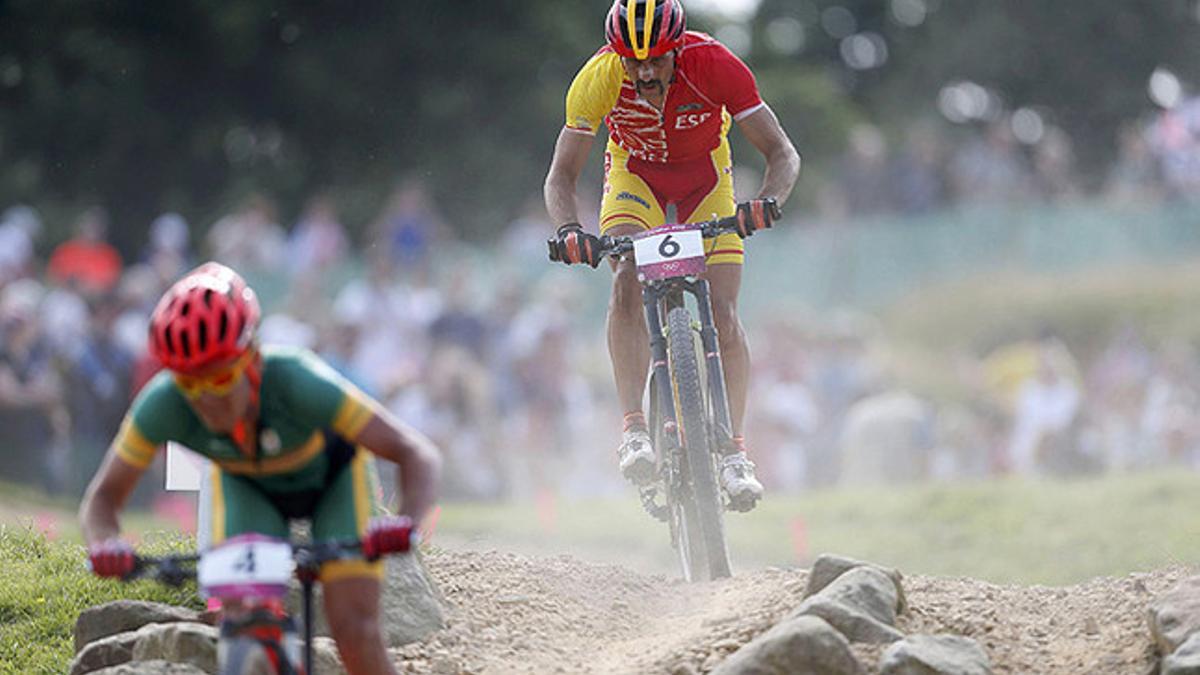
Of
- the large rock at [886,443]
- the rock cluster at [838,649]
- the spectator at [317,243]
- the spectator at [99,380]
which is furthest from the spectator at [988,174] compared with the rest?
the rock cluster at [838,649]

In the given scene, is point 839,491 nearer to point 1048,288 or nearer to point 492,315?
point 492,315

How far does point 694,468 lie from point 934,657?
96.0 inches

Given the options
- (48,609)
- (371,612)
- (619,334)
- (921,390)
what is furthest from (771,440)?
(371,612)

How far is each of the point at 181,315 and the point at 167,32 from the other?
1974 cm

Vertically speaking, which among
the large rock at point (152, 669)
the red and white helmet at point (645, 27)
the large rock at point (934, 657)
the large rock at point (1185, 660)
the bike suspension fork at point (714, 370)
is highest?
the red and white helmet at point (645, 27)

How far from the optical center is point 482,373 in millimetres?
19344

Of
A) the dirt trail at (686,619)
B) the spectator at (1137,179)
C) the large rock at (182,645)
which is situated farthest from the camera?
the spectator at (1137,179)

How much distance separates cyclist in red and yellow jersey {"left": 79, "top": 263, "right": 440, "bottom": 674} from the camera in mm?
6117

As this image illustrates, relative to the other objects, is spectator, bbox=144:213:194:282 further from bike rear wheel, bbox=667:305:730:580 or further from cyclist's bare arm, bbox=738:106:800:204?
bike rear wheel, bbox=667:305:730:580

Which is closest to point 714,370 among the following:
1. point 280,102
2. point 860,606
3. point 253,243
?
point 860,606

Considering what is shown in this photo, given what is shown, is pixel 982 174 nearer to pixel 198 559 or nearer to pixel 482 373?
pixel 482 373

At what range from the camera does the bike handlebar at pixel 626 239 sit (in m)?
9.23

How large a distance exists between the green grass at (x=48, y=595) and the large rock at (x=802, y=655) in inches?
109

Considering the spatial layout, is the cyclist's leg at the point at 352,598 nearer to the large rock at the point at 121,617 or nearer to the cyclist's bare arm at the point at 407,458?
the cyclist's bare arm at the point at 407,458
